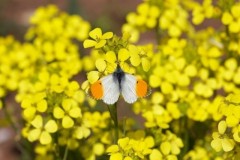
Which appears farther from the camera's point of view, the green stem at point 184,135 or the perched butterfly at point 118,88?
the green stem at point 184,135

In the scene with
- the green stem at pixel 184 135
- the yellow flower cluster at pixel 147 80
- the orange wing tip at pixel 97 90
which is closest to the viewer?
the orange wing tip at pixel 97 90

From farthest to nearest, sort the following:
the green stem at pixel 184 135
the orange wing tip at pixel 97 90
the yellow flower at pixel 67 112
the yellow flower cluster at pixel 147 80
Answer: the green stem at pixel 184 135 < the yellow flower at pixel 67 112 < the yellow flower cluster at pixel 147 80 < the orange wing tip at pixel 97 90

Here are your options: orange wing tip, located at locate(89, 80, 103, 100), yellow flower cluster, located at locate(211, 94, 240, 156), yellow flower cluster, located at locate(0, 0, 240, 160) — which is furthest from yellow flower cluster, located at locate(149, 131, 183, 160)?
orange wing tip, located at locate(89, 80, 103, 100)

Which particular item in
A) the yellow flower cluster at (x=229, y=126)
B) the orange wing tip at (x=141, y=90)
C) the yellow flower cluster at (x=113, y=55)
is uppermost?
the yellow flower cluster at (x=113, y=55)

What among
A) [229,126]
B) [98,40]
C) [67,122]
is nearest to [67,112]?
[67,122]

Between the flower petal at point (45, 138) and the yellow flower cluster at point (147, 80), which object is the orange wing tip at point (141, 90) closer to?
the yellow flower cluster at point (147, 80)

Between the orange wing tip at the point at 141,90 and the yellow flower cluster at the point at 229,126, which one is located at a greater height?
the orange wing tip at the point at 141,90

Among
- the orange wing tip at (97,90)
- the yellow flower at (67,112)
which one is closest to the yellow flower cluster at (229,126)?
the orange wing tip at (97,90)

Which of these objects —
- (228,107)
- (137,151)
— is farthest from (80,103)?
(228,107)

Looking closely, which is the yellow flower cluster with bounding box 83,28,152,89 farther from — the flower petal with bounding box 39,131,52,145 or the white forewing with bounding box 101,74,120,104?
the flower petal with bounding box 39,131,52,145
